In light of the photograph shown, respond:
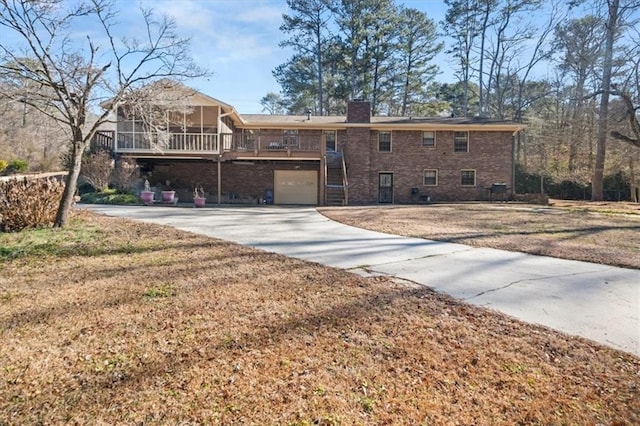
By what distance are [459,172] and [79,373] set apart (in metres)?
20.8

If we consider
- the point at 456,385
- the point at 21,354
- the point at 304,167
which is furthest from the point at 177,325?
the point at 304,167

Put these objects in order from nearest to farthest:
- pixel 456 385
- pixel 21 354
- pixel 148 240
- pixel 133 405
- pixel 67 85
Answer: pixel 133 405
pixel 456 385
pixel 21 354
pixel 148 240
pixel 67 85

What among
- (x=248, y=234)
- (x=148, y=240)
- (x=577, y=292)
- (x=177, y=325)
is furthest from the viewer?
(x=248, y=234)

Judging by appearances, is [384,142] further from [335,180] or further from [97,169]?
[97,169]

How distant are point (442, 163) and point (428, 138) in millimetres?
1595

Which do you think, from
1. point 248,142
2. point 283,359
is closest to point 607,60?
point 248,142

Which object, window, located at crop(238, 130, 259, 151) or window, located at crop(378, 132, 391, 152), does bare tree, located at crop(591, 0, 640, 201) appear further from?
window, located at crop(238, 130, 259, 151)

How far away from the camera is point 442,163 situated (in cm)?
2088

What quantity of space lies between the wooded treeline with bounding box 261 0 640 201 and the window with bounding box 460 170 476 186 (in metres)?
8.84

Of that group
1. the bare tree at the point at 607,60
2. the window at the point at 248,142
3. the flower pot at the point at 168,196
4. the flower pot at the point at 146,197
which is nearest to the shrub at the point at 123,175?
the flower pot at the point at 146,197

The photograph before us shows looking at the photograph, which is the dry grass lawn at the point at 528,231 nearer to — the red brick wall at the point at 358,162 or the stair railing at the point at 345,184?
the stair railing at the point at 345,184

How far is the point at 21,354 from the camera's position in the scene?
2953mm

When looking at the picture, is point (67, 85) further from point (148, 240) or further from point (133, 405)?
point (133, 405)

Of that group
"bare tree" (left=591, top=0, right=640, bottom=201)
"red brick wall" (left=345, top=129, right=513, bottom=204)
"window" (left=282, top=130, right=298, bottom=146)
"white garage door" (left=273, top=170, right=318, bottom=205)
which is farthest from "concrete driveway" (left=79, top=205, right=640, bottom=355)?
"bare tree" (left=591, top=0, right=640, bottom=201)
